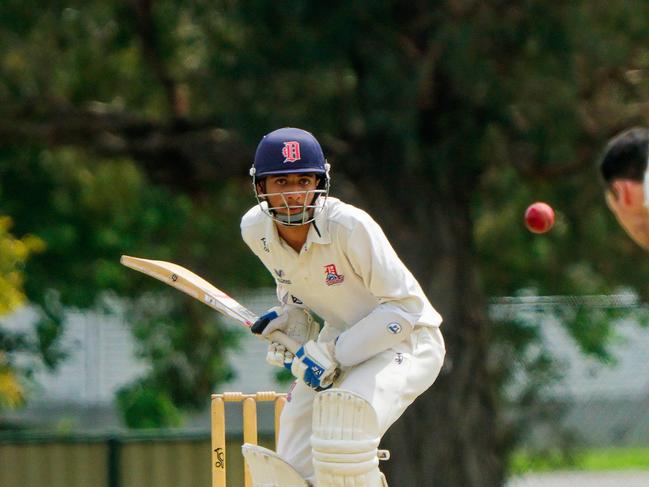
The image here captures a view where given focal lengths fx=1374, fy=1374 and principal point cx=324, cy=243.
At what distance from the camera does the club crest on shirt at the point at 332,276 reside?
164 inches

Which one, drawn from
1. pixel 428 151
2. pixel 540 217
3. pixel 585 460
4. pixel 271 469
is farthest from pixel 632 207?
pixel 585 460

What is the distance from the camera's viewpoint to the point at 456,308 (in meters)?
8.70

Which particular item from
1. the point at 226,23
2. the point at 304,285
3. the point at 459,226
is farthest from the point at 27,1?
the point at 304,285

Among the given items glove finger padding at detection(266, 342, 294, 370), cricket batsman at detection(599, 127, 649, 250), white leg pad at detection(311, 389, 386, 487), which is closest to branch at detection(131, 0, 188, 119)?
glove finger padding at detection(266, 342, 294, 370)

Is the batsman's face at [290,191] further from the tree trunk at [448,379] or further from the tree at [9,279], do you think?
the tree at [9,279]

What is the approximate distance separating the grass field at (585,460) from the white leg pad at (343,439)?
4.84 m

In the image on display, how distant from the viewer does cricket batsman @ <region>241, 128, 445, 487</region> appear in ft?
13.1

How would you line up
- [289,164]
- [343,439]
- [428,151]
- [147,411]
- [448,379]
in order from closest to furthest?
1. [343,439]
2. [289,164]
3. [428,151]
4. [448,379]
5. [147,411]

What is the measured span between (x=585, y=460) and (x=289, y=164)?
204 inches

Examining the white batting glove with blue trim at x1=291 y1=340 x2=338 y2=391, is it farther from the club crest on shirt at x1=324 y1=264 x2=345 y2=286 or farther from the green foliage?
the green foliage

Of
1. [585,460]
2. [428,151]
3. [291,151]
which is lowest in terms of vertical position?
[585,460]

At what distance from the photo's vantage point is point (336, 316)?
4.37m

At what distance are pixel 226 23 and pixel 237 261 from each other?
3817mm

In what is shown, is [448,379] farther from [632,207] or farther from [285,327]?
[632,207]
